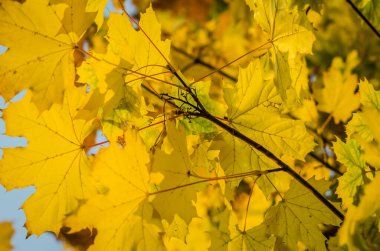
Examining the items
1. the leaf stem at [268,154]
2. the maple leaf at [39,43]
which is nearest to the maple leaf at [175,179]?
the leaf stem at [268,154]

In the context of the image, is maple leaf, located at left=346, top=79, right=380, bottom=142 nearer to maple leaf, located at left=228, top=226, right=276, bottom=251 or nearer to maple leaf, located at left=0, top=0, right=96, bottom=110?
maple leaf, located at left=228, top=226, right=276, bottom=251

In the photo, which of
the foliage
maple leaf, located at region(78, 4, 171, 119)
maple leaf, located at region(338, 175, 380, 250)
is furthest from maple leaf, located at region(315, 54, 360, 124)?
maple leaf, located at region(338, 175, 380, 250)

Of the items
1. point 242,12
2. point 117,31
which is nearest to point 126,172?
point 117,31

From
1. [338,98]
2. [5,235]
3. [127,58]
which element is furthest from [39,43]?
[338,98]

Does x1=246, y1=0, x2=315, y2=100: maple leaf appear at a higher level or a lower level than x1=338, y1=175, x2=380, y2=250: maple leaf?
higher

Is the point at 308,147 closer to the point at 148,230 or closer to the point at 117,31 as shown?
the point at 148,230

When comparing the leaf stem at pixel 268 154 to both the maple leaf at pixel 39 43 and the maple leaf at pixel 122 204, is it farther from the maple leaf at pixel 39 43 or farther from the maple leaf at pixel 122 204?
the maple leaf at pixel 39 43
